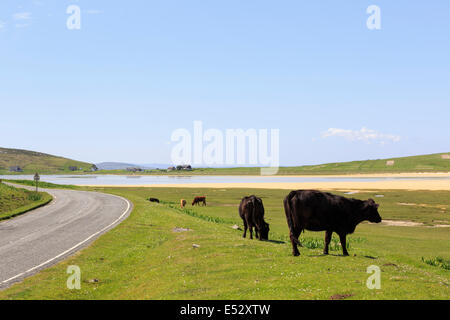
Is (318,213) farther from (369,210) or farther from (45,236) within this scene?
(45,236)

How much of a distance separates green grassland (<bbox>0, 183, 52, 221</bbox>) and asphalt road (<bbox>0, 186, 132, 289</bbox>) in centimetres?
174

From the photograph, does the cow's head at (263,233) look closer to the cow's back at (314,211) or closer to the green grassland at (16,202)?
the cow's back at (314,211)

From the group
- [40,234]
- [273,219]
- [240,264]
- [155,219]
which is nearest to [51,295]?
[240,264]

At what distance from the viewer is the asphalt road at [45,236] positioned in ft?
61.9

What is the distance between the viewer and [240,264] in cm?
1545

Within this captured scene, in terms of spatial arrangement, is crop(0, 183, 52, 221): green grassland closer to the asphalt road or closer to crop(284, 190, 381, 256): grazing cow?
the asphalt road

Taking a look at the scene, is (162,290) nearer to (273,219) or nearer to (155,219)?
(155,219)

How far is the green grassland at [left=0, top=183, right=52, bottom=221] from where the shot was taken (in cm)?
4516

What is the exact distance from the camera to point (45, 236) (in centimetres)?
2806

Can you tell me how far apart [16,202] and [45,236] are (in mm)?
30483

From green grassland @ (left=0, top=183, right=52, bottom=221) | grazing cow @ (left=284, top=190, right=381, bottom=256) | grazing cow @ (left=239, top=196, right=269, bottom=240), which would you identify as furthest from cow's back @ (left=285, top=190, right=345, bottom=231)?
green grassland @ (left=0, top=183, right=52, bottom=221)

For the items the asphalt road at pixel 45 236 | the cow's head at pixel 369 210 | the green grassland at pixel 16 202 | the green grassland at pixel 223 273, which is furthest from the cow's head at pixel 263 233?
the green grassland at pixel 16 202

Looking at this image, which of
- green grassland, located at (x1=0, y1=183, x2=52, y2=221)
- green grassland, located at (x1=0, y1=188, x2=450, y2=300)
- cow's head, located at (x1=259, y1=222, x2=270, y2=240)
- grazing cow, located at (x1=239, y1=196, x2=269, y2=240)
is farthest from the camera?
green grassland, located at (x1=0, y1=183, x2=52, y2=221)
